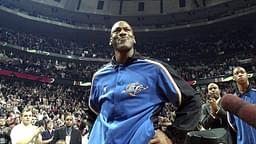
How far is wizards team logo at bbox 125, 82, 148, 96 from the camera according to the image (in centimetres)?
247

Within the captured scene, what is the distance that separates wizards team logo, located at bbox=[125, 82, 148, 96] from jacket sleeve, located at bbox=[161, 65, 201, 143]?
9.0 inches

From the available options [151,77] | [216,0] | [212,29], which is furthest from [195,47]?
[151,77]

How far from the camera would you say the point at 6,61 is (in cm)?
2514

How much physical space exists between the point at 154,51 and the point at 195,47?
11.1 ft

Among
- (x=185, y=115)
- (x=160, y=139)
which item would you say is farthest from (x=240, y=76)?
(x=160, y=139)

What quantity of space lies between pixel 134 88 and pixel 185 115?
1.25ft

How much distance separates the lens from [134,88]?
248 centimetres

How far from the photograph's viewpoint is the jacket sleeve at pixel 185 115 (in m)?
2.29

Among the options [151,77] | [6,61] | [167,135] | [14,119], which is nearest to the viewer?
[167,135]

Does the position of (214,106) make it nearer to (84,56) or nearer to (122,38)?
(122,38)

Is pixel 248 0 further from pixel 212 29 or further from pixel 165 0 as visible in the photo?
pixel 165 0

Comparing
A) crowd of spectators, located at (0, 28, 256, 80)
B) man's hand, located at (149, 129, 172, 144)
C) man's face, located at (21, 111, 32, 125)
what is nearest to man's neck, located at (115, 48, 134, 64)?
man's hand, located at (149, 129, 172, 144)

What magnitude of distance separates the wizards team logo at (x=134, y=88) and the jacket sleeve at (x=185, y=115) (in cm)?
23

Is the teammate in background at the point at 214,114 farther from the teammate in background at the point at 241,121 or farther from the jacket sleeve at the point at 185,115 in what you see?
the jacket sleeve at the point at 185,115
